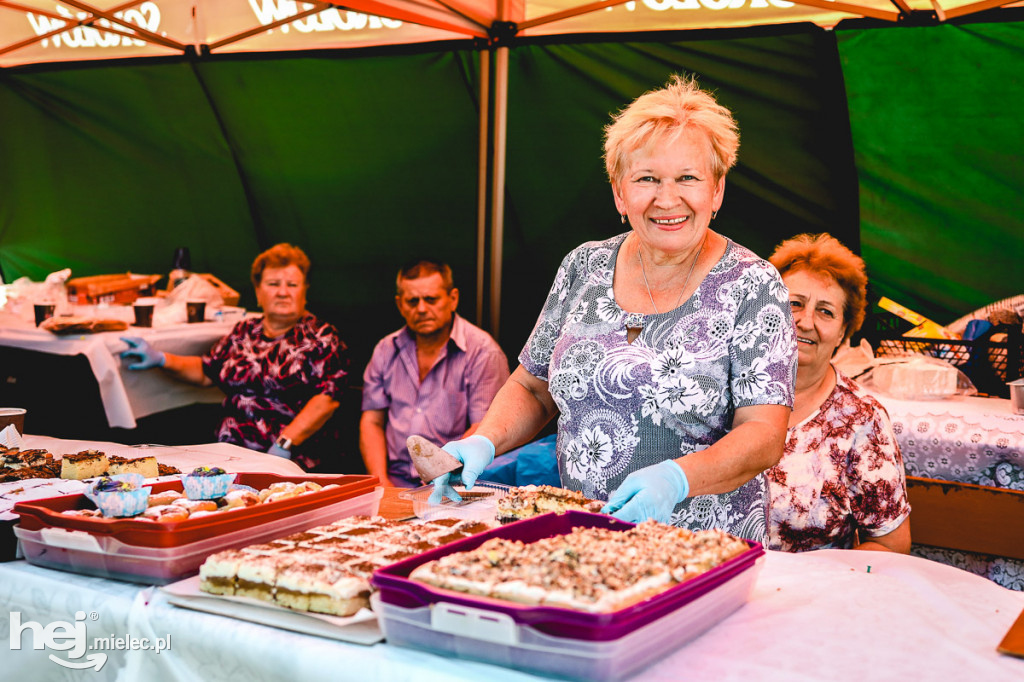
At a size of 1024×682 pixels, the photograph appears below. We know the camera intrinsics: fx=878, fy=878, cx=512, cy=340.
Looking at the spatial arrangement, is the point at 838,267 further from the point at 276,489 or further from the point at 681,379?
the point at 276,489

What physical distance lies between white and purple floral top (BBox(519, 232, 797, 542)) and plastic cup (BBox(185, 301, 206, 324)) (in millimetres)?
3195

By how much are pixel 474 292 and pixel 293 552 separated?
128 inches

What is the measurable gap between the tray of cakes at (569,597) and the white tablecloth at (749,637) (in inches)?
1.2

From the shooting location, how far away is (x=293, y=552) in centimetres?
141

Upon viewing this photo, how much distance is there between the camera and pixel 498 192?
14.0 feet

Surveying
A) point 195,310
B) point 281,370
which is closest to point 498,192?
point 281,370

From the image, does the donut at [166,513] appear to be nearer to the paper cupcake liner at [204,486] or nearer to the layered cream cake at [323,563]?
the paper cupcake liner at [204,486]

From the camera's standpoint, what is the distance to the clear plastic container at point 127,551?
56.6 inches

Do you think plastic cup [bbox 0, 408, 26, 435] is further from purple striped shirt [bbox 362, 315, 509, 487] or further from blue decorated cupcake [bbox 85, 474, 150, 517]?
purple striped shirt [bbox 362, 315, 509, 487]

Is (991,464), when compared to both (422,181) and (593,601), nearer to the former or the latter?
(593,601)

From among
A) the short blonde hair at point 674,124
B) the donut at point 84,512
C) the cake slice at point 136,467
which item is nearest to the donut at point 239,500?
the donut at point 84,512

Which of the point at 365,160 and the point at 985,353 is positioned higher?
the point at 365,160

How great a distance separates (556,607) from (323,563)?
0.43m

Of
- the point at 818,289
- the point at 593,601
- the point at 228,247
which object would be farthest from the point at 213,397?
the point at 593,601
